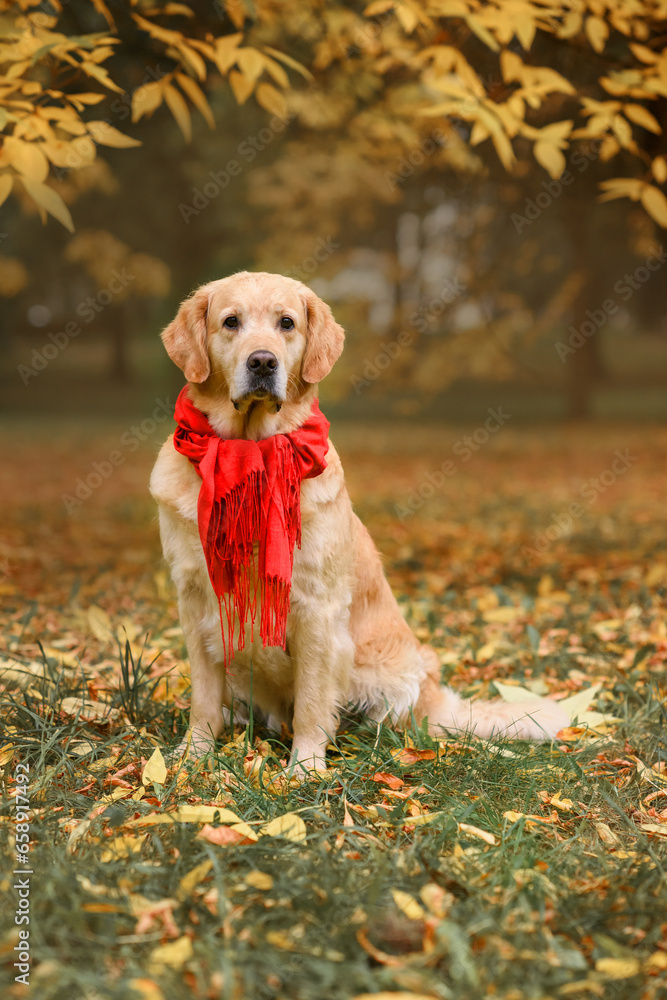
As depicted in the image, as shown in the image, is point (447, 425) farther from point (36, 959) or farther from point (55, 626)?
point (36, 959)

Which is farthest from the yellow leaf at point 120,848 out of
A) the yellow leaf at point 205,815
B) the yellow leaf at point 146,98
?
the yellow leaf at point 146,98

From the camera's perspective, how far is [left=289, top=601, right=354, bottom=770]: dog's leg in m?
2.89

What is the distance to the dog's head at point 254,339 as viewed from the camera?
2746 mm

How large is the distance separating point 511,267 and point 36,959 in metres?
19.8

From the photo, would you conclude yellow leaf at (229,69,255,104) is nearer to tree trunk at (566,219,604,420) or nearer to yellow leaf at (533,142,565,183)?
yellow leaf at (533,142,565,183)

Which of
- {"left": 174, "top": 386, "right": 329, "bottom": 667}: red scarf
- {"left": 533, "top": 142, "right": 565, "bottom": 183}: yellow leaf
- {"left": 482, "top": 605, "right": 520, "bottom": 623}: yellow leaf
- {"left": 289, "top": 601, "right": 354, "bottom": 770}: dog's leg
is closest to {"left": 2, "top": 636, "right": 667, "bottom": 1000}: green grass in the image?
{"left": 289, "top": 601, "right": 354, "bottom": 770}: dog's leg

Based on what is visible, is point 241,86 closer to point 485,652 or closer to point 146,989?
point 485,652

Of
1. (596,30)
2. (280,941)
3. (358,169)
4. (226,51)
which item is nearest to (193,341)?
(226,51)

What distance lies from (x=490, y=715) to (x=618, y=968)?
1.42m

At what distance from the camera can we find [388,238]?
2461cm

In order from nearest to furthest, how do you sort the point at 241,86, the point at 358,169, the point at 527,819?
1. the point at 527,819
2. the point at 241,86
3. the point at 358,169

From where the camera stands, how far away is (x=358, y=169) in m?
15.0

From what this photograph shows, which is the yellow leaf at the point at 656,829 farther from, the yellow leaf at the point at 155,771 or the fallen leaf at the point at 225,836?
the yellow leaf at the point at 155,771

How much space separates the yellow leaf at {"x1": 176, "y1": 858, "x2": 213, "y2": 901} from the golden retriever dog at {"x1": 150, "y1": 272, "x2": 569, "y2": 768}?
72cm
